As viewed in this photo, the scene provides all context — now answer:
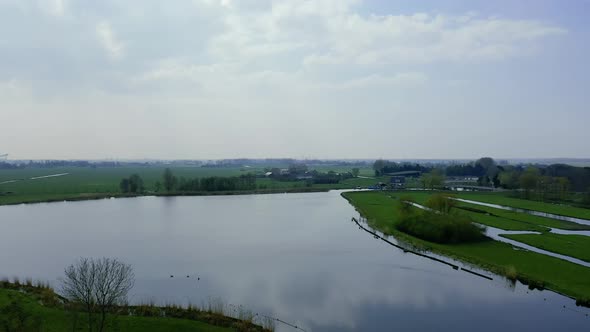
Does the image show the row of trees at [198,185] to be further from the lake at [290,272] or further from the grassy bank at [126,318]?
the grassy bank at [126,318]

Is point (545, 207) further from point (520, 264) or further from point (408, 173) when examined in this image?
point (408, 173)

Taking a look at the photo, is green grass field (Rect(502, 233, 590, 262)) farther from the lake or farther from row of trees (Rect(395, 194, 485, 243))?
the lake

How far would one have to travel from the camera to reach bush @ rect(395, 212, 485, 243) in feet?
81.5

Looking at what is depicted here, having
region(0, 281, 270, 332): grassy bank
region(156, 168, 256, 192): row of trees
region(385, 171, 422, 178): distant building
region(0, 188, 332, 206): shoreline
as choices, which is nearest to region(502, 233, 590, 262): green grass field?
region(0, 281, 270, 332): grassy bank

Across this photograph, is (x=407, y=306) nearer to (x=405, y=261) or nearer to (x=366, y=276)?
(x=366, y=276)

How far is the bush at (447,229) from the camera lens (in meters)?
24.8

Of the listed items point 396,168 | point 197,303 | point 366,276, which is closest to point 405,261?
point 366,276

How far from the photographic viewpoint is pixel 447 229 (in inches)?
981

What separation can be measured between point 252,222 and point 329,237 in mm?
7985

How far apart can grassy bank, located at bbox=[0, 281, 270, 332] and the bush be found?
16019 millimetres

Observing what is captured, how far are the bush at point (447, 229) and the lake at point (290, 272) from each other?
3.10m

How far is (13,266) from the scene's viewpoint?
1941 centimetres

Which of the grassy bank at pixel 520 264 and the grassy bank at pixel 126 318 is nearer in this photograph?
the grassy bank at pixel 126 318

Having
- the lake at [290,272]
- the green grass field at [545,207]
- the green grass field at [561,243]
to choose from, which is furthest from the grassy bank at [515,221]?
→ the lake at [290,272]
